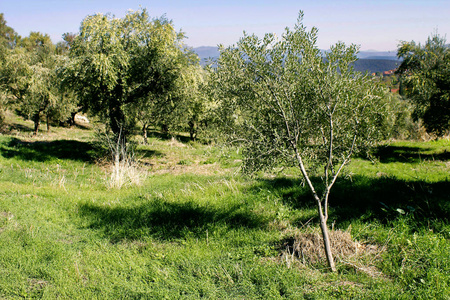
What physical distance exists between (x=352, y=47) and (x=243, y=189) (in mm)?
5244

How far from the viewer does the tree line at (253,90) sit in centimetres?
489

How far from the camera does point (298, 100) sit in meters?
5.12

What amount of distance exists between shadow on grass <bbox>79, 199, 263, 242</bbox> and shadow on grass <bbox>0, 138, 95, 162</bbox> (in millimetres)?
8058

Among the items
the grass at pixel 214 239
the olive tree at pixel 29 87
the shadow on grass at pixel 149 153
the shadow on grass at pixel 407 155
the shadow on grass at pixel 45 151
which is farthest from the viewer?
the olive tree at pixel 29 87

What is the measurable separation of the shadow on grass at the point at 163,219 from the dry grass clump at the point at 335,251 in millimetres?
1332

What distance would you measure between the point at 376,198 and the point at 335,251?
314 cm

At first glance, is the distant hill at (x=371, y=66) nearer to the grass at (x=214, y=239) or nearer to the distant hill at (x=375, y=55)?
the distant hill at (x=375, y=55)

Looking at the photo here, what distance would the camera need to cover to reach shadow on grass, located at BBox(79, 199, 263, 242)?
20.5ft

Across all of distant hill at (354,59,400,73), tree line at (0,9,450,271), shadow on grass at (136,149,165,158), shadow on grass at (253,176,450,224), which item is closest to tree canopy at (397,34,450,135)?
tree line at (0,9,450,271)

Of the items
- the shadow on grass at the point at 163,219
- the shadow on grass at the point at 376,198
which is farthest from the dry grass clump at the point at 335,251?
the shadow on grass at the point at 163,219

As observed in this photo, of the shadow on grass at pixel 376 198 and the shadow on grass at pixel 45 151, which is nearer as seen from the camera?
the shadow on grass at pixel 376 198

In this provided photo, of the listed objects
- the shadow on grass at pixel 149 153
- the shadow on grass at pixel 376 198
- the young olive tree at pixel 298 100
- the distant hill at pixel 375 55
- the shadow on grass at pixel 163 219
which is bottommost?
the shadow on grass at pixel 149 153

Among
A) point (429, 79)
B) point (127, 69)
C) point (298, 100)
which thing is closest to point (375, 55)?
point (429, 79)

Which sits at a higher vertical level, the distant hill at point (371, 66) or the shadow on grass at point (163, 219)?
the distant hill at point (371, 66)
